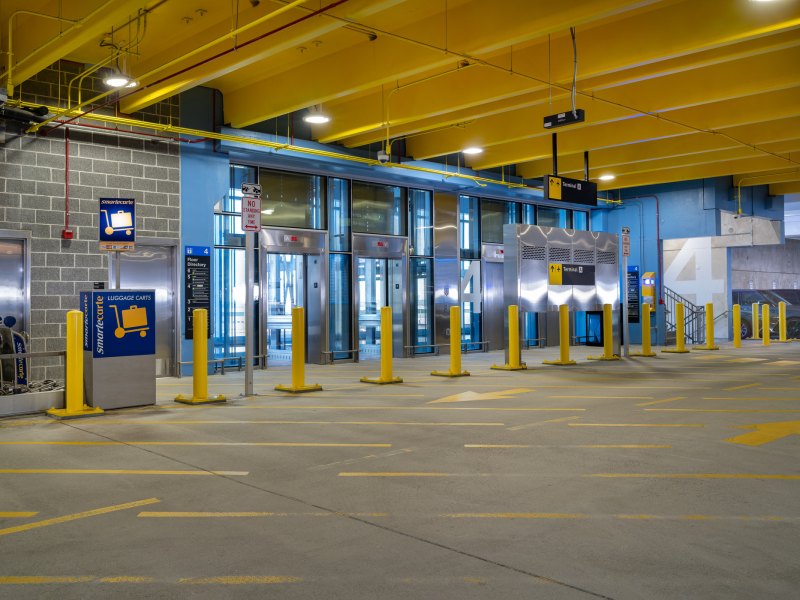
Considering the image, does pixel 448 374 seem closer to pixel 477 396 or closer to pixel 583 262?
pixel 477 396

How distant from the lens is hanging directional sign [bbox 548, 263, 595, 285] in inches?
658

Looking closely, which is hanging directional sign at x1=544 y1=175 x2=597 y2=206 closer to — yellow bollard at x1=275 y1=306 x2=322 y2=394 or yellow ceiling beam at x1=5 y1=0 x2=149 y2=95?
yellow bollard at x1=275 y1=306 x2=322 y2=394

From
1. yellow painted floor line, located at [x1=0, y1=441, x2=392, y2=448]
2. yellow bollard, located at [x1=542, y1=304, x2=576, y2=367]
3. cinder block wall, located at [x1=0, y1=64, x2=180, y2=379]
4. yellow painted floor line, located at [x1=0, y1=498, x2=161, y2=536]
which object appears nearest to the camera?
yellow painted floor line, located at [x1=0, y1=498, x2=161, y2=536]

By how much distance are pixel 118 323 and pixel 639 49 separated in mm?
8451

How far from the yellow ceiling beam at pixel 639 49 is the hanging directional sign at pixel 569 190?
2.06 meters

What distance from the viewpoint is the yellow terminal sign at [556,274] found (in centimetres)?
1662

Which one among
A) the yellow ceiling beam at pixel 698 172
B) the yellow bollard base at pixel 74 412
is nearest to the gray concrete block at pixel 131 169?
the yellow bollard base at pixel 74 412

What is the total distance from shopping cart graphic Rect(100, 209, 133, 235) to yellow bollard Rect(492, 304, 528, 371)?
7.58 metres

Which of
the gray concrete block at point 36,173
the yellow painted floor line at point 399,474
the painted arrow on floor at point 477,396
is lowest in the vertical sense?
the yellow painted floor line at point 399,474

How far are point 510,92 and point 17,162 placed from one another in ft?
27.3

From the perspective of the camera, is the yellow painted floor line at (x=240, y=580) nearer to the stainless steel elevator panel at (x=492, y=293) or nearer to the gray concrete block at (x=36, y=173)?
the gray concrete block at (x=36, y=173)

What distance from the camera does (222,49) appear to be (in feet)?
38.1

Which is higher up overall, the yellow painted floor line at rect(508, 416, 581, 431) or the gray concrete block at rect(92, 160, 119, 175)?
the gray concrete block at rect(92, 160, 119, 175)

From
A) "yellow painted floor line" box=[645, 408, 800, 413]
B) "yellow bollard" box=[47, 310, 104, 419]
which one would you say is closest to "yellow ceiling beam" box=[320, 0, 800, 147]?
"yellow painted floor line" box=[645, 408, 800, 413]
